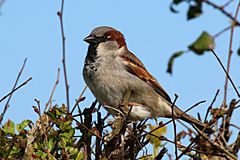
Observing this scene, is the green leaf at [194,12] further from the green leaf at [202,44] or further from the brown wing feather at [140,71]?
the brown wing feather at [140,71]

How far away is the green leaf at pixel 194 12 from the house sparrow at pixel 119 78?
2929 mm

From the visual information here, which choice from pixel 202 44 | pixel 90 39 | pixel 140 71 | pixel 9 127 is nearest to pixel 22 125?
pixel 9 127

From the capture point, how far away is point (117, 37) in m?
4.50

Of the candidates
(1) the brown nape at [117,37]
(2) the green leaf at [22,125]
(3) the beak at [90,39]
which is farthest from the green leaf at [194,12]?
(1) the brown nape at [117,37]

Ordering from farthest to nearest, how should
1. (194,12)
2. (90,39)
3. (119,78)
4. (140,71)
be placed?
(140,71)
(90,39)
(119,78)
(194,12)

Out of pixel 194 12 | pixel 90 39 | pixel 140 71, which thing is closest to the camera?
pixel 194 12

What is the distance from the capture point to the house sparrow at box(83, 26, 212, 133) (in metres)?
3.97

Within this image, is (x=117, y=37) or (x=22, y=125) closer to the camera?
(x=22, y=125)

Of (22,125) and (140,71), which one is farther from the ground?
(140,71)

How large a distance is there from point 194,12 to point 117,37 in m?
3.64

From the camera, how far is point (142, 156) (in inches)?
83.4

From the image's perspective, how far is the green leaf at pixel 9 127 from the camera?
2.12m

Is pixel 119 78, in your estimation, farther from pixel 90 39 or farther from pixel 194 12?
pixel 194 12

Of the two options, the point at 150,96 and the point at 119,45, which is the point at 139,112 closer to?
the point at 150,96
